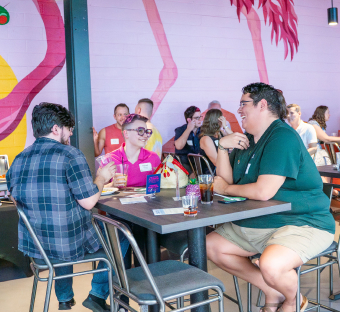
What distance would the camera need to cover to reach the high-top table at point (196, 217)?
1.64 metres

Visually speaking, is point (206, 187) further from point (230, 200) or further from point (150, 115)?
point (150, 115)

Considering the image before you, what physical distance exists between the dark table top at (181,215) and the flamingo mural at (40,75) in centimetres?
274

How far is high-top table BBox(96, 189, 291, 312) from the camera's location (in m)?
1.64

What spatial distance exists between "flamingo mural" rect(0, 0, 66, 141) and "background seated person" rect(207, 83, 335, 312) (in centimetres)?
294

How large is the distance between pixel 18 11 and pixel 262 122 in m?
3.46

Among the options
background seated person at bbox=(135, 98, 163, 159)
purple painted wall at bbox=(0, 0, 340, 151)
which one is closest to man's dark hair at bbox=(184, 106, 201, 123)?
purple painted wall at bbox=(0, 0, 340, 151)

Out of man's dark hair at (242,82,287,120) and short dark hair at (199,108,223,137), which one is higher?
man's dark hair at (242,82,287,120)

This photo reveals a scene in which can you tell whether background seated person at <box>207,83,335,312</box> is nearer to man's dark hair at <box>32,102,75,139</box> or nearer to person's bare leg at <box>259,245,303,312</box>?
person's bare leg at <box>259,245,303,312</box>

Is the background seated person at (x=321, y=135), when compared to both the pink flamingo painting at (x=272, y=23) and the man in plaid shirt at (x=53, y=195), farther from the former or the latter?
the man in plaid shirt at (x=53, y=195)

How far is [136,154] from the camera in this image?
2.90 m

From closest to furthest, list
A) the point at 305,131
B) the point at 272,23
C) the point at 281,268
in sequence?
the point at 281,268, the point at 305,131, the point at 272,23

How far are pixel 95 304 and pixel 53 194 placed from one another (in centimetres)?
78

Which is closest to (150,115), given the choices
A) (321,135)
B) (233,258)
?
(321,135)

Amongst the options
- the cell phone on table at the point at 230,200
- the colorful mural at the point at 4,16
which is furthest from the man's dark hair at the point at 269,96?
the colorful mural at the point at 4,16
